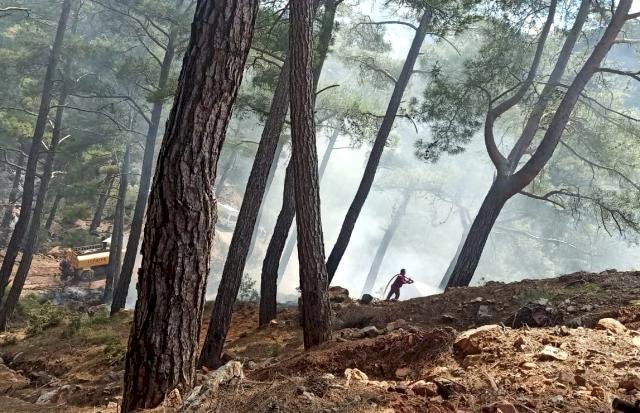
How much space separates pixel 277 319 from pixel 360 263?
34.5m

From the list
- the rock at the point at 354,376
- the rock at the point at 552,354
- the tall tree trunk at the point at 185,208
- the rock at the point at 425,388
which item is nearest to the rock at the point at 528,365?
the rock at the point at 552,354

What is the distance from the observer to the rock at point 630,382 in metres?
3.00

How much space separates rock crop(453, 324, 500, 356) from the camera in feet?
12.8

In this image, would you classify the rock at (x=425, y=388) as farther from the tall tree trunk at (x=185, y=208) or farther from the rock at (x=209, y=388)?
the tall tree trunk at (x=185, y=208)

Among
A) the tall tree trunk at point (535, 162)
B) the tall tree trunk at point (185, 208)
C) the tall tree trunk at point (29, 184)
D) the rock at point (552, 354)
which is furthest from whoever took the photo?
the tall tree trunk at point (29, 184)

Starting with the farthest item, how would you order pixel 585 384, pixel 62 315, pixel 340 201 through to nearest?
pixel 340 201 < pixel 62 315 < pixel 585 384

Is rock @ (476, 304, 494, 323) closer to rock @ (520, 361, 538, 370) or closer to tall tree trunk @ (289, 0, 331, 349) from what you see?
tall tree trunk @ (289, 0, 331, 349)

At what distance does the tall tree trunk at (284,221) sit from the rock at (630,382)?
6.13 metres

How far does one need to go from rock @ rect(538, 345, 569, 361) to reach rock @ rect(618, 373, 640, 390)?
18.7 inches

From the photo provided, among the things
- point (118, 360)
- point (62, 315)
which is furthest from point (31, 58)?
point (118, 360)

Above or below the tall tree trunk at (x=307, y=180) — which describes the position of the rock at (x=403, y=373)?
below


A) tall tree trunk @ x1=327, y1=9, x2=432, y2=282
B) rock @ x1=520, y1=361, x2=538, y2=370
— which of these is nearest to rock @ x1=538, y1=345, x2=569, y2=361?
rock @ x1=520, y1=361, x2=538, y2=370

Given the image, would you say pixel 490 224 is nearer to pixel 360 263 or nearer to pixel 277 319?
pixel 277 319

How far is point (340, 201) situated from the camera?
4697 cm
